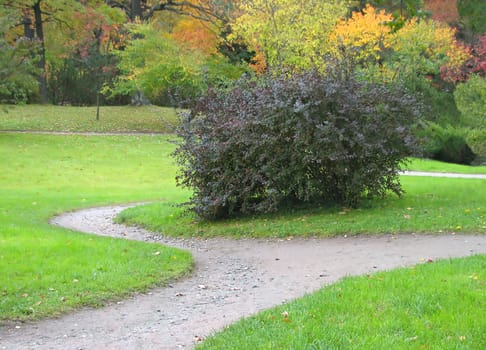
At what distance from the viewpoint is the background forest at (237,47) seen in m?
29.4

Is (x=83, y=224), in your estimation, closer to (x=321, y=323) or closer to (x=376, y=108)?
(x=376, y=108)

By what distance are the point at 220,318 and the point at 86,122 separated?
1248 inches

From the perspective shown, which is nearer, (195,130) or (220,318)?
(220,318)

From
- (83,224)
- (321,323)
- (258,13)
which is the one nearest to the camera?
(321,323)

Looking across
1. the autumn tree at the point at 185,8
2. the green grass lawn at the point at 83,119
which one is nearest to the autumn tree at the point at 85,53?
the autumn tree at the point at 185,8

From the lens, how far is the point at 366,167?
486 inches

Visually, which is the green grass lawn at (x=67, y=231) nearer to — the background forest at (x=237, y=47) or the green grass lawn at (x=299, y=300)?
the green grass lawn at (x=299, y=300)

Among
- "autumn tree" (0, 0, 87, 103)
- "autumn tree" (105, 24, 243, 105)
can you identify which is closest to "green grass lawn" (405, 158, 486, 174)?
"autumn tree" (105, 24, 243, 105)

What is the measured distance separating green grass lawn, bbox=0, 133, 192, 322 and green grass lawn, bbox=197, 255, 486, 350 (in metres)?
2.63

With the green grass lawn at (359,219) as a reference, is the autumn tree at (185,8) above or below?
above

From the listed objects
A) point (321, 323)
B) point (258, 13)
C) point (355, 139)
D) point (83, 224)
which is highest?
point (258, 13)

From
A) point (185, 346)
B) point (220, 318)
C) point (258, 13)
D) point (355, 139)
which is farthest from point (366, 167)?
point (258, 13)

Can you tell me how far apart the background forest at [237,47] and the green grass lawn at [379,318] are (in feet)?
50.7

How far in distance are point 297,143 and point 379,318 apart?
Answer: 23.1ft
